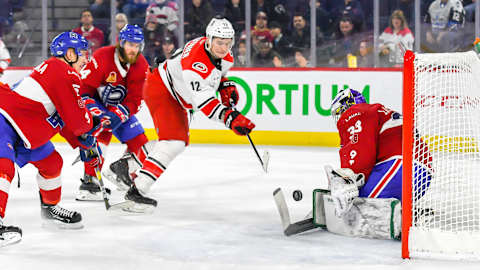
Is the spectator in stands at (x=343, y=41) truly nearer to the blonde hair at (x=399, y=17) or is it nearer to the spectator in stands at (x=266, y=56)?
the blonde hair at (x=399, y=17)

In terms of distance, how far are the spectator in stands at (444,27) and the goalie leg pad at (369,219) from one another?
4.17 m

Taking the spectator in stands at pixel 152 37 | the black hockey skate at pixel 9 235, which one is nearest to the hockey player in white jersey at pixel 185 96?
the black hockey skate at pixel 9 235

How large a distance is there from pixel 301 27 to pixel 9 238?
4.81 m

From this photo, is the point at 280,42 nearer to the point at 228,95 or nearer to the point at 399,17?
the point at 399,17

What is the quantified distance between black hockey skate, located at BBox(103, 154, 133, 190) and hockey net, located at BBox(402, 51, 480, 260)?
1781 millimetres

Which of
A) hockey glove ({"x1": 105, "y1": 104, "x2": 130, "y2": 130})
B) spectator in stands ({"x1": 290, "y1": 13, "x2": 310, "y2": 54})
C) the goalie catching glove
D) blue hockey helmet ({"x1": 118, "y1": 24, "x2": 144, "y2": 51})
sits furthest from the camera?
spectator in stands ({"x1": 290, "y1": 13, "x2": 310, "y2": 54})

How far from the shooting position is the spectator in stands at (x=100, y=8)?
7.66 m

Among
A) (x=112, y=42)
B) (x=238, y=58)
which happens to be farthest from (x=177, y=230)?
(x=112, y=42)

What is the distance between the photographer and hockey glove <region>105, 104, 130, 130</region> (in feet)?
13.3

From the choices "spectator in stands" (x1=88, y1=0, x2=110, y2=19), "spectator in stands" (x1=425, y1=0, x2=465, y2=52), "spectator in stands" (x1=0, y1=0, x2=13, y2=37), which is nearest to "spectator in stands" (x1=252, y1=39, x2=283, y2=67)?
"spectator in stands" (x1=425, y1=0, x2=465, y2=52)

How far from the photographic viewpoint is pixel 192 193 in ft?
14.2

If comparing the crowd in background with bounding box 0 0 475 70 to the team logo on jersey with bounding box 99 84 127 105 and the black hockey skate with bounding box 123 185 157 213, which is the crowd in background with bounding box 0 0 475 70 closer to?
the team logo on jersey with bounding box 99 84 127 105

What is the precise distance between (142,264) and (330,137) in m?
4.26

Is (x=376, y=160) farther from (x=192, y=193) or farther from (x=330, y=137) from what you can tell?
(x=330, y=137)
